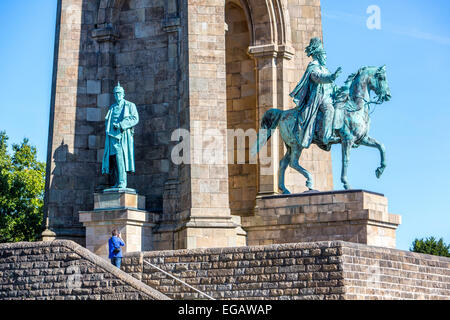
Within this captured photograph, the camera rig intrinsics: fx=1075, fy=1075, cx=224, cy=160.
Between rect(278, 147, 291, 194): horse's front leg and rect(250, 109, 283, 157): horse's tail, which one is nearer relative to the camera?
rect(278, 147, 291, 194): horse's front leg

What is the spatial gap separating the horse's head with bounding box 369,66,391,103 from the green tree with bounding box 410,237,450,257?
954 inches

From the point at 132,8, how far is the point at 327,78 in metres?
7.06

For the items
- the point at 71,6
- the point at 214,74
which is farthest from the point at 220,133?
the point at 71,6

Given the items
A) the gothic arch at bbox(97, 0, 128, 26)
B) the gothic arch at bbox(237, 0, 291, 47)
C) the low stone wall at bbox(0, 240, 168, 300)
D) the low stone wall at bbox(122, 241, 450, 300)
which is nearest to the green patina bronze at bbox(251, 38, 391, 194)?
the gothic arch at bbox(237, 0, 291, 47)

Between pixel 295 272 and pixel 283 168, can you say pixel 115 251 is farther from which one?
pixel 283 168

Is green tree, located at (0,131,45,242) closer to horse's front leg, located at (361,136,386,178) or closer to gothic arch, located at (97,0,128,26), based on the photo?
gothic arch, located at (97,0,128,26)

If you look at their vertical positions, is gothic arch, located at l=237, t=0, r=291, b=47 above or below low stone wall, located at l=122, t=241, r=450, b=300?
above

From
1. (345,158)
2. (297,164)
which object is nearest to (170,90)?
(297,164)

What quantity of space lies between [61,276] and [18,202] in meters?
23.3

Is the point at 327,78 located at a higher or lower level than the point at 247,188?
higher

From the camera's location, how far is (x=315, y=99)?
29.8 meters

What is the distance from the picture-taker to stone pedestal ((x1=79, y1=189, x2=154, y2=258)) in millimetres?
29516
